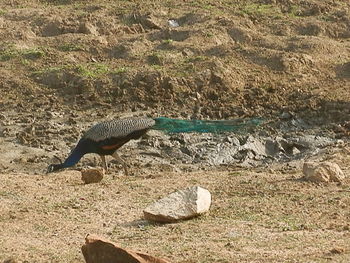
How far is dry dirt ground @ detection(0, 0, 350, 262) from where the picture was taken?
25.2 feet

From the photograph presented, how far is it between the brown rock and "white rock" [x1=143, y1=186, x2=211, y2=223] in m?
1.77

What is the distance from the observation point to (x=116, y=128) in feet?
36.4

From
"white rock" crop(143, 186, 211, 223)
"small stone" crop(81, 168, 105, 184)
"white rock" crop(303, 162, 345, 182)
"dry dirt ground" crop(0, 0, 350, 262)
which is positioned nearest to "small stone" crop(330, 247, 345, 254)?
"dry dirt ground" crop(0, 0, 350, 262)

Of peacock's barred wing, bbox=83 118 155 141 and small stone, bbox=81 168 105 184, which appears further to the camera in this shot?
peacock's barred wing, bbox=83 118 155 141

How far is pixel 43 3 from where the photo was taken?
699 inches

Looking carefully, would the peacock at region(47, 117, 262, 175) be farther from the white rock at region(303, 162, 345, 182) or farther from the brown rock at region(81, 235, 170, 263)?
the brown rock at region(81, 235, 170, 263)

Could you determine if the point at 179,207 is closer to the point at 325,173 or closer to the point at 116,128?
the point at 325,173

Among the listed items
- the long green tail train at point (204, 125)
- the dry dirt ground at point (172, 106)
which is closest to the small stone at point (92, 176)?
the dry dirt ground at point (172, 106)

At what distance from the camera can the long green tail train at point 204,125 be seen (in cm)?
1244

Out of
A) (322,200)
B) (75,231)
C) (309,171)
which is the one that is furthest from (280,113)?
(75,231)

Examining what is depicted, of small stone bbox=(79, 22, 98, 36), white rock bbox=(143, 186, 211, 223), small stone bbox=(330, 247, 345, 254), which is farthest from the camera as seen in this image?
small stone bbox=(79, 22, 98, 36)

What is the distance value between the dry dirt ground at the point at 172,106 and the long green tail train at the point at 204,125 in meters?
0.27

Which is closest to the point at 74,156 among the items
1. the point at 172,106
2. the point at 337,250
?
the point at 172,106

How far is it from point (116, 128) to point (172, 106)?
232cm
